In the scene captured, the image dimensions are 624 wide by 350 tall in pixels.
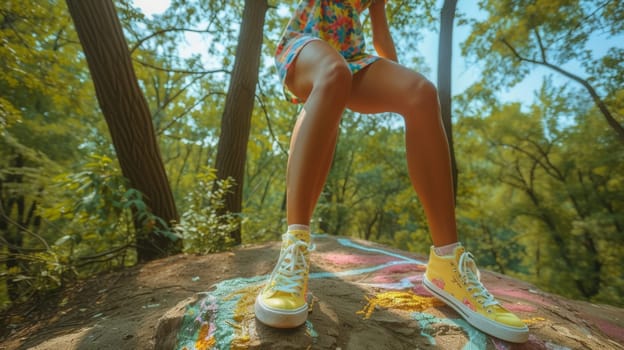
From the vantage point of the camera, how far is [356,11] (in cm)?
139

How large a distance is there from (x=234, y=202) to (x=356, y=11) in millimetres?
2546

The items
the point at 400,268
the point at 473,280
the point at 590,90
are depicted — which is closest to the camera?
the point at 473,280

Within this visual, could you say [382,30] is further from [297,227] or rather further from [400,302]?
[400,302]

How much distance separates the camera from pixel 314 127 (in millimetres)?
996

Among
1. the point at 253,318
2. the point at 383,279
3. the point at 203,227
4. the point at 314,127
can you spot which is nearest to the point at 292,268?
the point at 253,318

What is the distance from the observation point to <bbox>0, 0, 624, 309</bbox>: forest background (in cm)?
238

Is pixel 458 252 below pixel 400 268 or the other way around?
the other way around

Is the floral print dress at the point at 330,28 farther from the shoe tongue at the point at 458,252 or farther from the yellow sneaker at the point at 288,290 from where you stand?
the shoe tongue at the point at 458,252

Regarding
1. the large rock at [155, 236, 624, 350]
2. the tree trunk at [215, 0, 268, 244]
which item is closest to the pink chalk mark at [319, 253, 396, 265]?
the large rock at [155, 236, 624, 350]

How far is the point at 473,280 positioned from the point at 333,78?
953 mm

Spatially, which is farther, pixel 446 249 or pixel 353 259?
pixel 353 259

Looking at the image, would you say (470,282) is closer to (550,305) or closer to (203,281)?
(550,305)

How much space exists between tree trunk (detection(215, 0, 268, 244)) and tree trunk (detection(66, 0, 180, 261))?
834 mm

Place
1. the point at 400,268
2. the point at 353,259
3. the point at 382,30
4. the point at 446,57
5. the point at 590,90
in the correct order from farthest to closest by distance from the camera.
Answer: the point at 590,90
the point at 446,57
the point at 353,259
the point at 400,268
the point at 382,30
